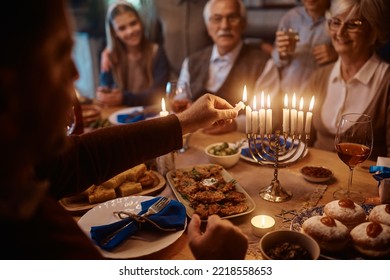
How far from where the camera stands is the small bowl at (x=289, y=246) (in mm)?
900

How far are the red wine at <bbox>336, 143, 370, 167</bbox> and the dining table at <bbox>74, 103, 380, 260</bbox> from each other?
0.13m

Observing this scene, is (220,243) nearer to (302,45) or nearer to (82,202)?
(82,202)

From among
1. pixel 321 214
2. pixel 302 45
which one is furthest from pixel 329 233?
pixel 302 45

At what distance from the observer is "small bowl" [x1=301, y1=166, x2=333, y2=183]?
1.37 metres

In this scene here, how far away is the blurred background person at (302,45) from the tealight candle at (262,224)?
4.98 feet

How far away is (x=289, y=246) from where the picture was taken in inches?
36.2

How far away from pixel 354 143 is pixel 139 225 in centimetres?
78

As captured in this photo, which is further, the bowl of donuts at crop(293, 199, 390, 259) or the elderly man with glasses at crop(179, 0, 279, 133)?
the elderly man with glasses at crop(179, 0, 279, 133)

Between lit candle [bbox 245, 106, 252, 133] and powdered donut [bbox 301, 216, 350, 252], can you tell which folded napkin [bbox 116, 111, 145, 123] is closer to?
lit candle [bbox 245, 106, 252, 133]

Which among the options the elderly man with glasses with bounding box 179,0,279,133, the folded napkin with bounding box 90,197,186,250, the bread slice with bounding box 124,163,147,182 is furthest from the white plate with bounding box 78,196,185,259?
the elderly man with glasses with bounding box 179,0,279,133

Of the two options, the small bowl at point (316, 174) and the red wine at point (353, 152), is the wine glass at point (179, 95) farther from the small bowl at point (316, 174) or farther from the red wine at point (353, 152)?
the red wine at point (353, 152)
